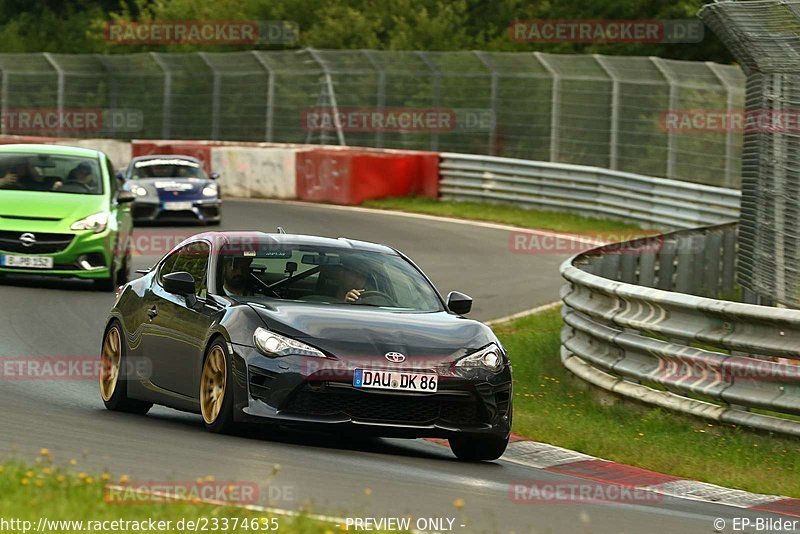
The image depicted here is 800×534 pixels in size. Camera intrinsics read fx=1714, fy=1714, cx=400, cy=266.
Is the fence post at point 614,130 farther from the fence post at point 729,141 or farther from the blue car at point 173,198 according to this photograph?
the blue car at point 173,198

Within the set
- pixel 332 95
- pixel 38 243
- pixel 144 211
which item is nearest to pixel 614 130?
pixel 144 211

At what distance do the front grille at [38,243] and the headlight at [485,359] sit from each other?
9449mm

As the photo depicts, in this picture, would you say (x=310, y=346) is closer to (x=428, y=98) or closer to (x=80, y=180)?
(x=80, y=180)

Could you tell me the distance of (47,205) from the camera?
1873 centimetres

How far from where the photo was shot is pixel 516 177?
33.8m

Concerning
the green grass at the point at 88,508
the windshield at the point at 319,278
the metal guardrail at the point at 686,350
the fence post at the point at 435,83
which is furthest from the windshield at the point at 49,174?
the fence post at the point at 435,83

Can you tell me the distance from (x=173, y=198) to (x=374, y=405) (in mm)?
20398

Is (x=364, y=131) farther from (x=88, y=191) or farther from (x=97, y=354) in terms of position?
(x=97, y=354)

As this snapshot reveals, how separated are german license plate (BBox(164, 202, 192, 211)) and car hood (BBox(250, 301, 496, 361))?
1950cm

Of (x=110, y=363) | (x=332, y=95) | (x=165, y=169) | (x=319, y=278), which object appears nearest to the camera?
(x=319, y=278)

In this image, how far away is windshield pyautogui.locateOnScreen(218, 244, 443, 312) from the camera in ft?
34.7

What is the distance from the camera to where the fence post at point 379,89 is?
3756 cm

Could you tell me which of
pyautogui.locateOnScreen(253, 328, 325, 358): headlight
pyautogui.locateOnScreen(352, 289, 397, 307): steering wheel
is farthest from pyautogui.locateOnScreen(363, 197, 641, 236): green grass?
pyautogui.locateOnScreen(253, 328, 325, 358): headlight

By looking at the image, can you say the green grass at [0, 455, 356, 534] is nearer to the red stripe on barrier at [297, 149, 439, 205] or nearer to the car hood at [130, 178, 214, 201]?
the car hood at [130, 178, 214, 201]
